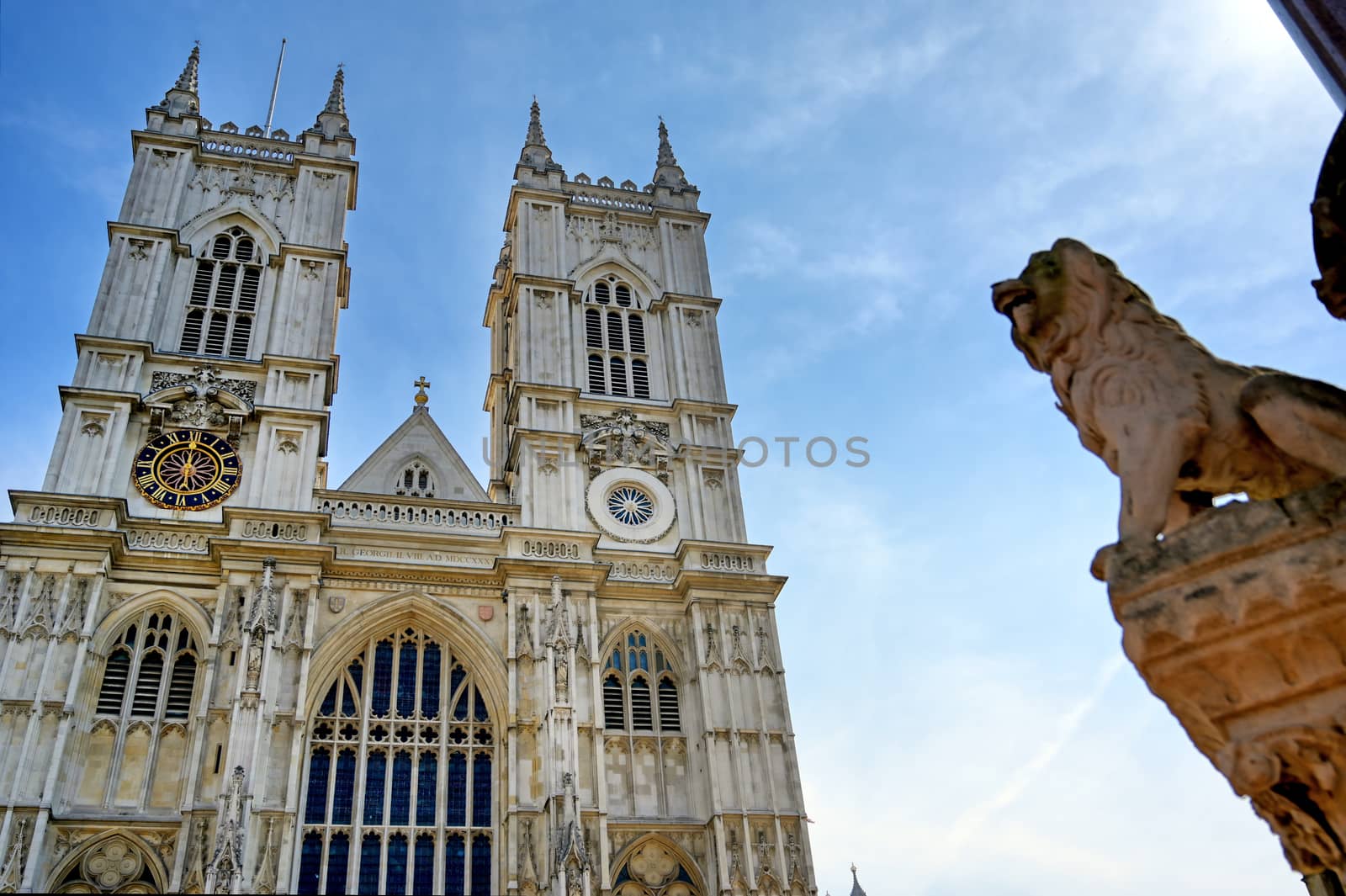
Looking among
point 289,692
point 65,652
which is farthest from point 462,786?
point 65,652

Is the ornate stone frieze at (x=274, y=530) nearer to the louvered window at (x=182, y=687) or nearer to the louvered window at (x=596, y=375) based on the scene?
the louvered window at (x=182, y=687)

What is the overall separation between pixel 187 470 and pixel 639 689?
10.2 meters

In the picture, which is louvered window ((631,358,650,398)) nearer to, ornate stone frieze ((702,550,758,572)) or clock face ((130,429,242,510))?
ornate stone frieze ((702,550,758,572))

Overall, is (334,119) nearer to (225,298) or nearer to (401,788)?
(225,298)

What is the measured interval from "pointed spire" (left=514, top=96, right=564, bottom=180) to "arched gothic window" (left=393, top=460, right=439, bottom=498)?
8.77 metres

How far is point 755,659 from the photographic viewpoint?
73.5 ft

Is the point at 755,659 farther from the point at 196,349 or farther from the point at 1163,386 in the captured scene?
the point at 1163,386

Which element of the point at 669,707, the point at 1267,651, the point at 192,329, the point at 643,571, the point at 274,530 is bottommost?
the point at 1267,651

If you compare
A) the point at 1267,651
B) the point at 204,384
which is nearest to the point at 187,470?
the point at 204,384

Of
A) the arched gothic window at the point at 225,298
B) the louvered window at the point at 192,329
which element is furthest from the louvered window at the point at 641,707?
the louvered window at the point at 192,329

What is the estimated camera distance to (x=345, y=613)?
2123 cm

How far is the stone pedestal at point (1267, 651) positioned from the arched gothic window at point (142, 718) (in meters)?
18.4

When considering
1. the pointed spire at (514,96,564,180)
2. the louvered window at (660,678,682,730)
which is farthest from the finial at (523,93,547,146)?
the louvered window at (660,678,682,730)

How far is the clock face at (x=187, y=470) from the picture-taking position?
22094mm
